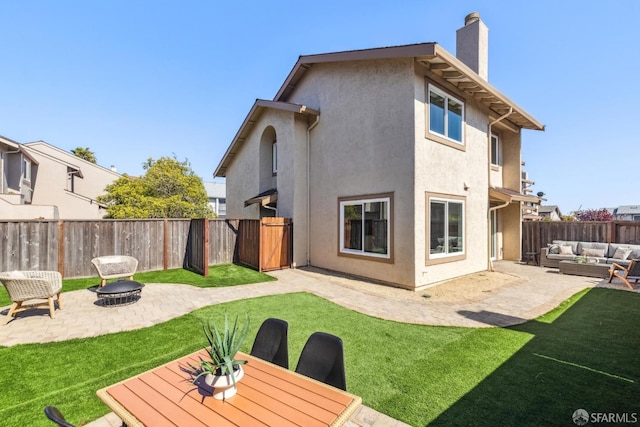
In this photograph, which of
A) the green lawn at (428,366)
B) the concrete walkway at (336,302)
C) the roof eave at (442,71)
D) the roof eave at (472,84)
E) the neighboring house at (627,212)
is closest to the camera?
the green lawn at (428,366)

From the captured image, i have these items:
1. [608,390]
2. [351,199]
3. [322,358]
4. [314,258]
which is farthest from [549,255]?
[322,358]

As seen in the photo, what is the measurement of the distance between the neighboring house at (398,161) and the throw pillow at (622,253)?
3.64 m

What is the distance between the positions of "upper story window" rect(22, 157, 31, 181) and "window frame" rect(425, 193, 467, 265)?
2814 cm

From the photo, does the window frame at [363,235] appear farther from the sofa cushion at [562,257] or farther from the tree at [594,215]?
the tree at [594,215]

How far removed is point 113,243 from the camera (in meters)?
11.1

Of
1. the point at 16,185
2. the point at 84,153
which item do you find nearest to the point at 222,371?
the point at 16,185

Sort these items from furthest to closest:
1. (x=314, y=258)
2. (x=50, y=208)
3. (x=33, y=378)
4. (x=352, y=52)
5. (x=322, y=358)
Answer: (x=50, y=208), (x=314, y=258), (x=352, y=52), (x=33, y=378), (x=322, y=358)

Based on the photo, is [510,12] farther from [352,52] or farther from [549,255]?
[549,255]

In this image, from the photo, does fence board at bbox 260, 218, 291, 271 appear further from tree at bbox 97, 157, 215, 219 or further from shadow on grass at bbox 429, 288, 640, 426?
tree at bbox 97, 157, 215, 219

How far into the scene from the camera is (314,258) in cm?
1279

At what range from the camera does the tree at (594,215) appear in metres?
26.4

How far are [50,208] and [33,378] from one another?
67.3ft

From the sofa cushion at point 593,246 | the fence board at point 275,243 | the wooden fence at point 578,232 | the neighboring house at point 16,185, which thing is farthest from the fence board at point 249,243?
the neighboring house at point 16,185

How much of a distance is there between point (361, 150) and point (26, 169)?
2675 cm
